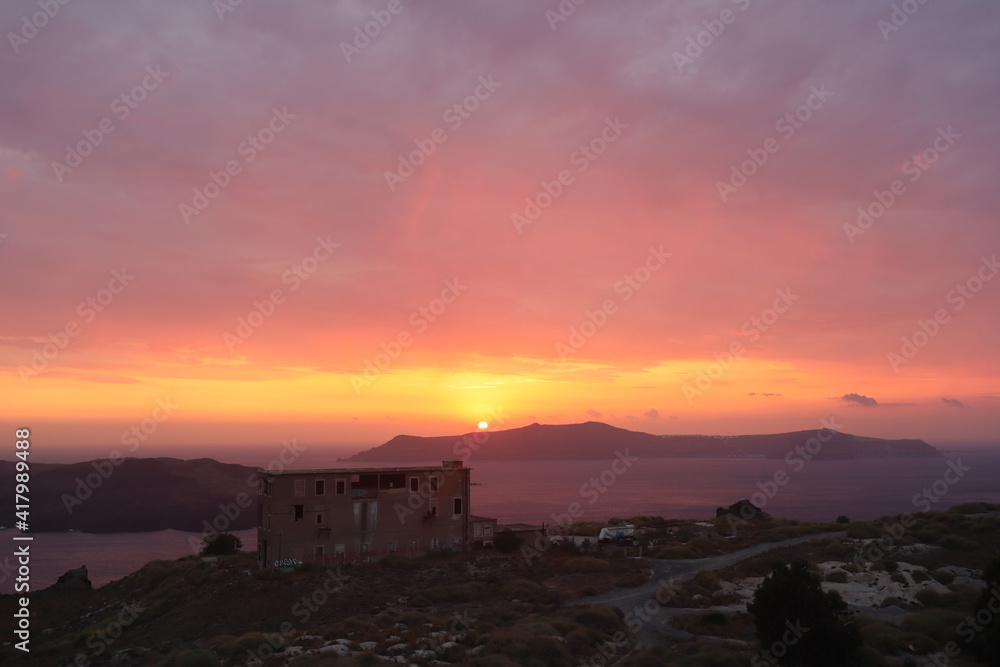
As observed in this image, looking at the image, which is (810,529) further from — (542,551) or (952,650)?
(952,650)

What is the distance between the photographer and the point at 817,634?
22.7 meters

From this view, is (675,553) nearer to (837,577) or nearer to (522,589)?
(837,577)

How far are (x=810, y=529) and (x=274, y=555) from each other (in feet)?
149

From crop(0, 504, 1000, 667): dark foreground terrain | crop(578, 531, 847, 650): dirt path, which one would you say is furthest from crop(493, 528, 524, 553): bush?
crop(578, 531, 847, 650): dirt path

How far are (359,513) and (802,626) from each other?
31527 millimetres

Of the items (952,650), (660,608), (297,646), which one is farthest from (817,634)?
(297,646)

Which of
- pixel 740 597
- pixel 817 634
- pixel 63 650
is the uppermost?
pixel 817 634

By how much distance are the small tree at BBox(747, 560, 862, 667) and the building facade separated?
93.8 feet

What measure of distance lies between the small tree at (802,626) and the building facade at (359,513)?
28.6 m

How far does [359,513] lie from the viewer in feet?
151

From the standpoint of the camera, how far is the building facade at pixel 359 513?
43.9m

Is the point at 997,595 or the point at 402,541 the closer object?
the point at 997,595

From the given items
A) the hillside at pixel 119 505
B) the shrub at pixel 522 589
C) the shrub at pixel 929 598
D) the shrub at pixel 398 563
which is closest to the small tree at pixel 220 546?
the shrub at pixel 398 563

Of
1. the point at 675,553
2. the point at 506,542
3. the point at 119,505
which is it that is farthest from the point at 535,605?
the point at 119,505
